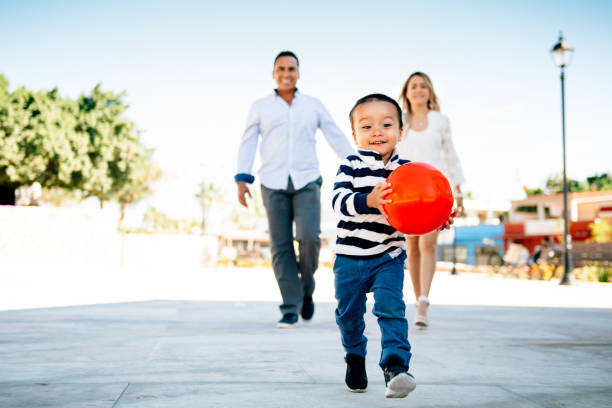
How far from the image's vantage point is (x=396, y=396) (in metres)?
2.01

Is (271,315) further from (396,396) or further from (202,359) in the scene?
(396,396)

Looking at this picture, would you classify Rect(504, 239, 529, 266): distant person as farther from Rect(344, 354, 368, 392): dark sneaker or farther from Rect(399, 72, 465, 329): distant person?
Rect(344, 354, 368, 392): dark sneaker

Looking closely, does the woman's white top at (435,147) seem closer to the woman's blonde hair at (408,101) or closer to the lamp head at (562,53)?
the woman's blonde hair at (408,101)

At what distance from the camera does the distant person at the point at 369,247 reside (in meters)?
2.23

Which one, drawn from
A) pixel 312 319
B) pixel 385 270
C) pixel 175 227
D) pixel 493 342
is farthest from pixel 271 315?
pixel 175 227

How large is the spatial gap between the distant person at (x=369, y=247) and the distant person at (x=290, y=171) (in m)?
2.15

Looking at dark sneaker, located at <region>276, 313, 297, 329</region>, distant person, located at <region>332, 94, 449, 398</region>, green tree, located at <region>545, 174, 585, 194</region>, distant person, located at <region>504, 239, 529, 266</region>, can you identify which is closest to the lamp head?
distant person, located at <region>504, 239, 529, 266</region>

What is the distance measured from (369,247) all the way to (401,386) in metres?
0.63

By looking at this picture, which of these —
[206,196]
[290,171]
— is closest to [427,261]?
[290,171]

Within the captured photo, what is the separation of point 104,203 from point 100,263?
1070 cm

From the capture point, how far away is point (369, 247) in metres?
2.39

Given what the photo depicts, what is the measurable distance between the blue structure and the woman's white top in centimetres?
4239

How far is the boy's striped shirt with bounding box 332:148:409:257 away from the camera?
93.7 inches

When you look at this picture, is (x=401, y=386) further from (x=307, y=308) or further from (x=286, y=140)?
(x=286, y=140)
